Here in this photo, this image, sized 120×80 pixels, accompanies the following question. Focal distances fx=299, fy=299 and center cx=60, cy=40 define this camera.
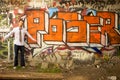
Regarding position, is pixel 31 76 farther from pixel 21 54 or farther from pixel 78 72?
pixel 78 72

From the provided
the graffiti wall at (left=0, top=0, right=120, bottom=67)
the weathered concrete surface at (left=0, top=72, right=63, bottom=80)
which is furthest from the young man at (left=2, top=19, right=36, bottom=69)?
the weathered concrete surface at (left=0, top=72, right=63, bottom=80)

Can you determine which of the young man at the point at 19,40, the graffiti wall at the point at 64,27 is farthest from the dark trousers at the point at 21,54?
the graffiti wall at the point at 64,27

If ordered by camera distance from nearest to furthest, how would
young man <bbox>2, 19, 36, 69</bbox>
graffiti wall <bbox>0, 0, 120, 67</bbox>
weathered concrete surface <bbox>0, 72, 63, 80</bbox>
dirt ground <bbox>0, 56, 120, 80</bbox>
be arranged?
weathered concrete surface <bbox>0, 72, 63, 80</bbox>
dirt ground <bbox>0, 56, 120, 80</bbox>
young man <bbox>2, 19, 36, 69</bbox>
graffiti wall <bbox>0, 0, 120, 67</bbox>

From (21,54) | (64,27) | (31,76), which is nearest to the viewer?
(31,76)

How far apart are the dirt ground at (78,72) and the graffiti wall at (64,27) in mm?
401

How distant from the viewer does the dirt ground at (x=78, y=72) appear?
456 inches

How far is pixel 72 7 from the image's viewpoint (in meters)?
13.1

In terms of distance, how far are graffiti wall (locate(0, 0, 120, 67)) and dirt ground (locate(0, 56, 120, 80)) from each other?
401 millimetres

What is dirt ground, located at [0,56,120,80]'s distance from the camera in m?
11.6

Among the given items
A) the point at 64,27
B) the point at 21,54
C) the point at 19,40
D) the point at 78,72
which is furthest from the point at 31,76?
the point at 64,27

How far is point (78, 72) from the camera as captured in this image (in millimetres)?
12531

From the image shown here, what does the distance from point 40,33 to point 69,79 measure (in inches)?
104

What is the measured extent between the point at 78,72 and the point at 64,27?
2090 mm

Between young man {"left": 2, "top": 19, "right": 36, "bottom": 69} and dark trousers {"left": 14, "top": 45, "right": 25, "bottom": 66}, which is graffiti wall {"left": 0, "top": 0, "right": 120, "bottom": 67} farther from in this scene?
dark trousers {"left": 14, "top": 45, "right": 25, "bottom": 66}
